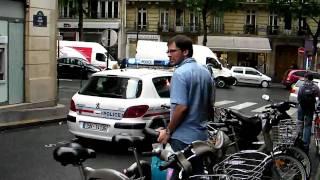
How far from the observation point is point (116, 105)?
9633 mm

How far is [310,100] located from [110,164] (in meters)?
3.71

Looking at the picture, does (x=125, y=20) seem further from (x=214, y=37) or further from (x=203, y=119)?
(x=203, y=119)

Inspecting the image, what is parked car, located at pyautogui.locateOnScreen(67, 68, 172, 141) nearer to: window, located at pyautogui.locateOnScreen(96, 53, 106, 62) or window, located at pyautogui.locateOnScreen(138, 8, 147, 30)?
window, located at pyautogui.locateOnScreen(96, 53, 106, 62)

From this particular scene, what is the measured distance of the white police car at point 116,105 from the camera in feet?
31.6

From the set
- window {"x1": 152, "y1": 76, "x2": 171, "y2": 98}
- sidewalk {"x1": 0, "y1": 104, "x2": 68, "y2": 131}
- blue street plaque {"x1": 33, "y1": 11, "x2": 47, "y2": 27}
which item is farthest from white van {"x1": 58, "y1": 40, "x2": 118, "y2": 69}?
window {"x1": 152, "y1": 76, "x2": 171, "y2": 98}

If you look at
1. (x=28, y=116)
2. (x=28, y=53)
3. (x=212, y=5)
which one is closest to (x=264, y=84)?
(x=212, y=5)

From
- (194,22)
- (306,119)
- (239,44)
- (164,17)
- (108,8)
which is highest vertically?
(108,8)

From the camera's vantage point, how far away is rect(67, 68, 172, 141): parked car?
9.63 m

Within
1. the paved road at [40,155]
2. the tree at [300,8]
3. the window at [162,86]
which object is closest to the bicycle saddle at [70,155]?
the paved road at [40,155]

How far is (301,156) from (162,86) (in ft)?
13.1

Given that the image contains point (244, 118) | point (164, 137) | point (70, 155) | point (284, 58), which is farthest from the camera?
point (284, 58)

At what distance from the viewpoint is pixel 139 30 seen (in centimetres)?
5475

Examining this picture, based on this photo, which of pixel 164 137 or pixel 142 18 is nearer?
pixel 164 137

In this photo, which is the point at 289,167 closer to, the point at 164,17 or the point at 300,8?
the point at 300,8
